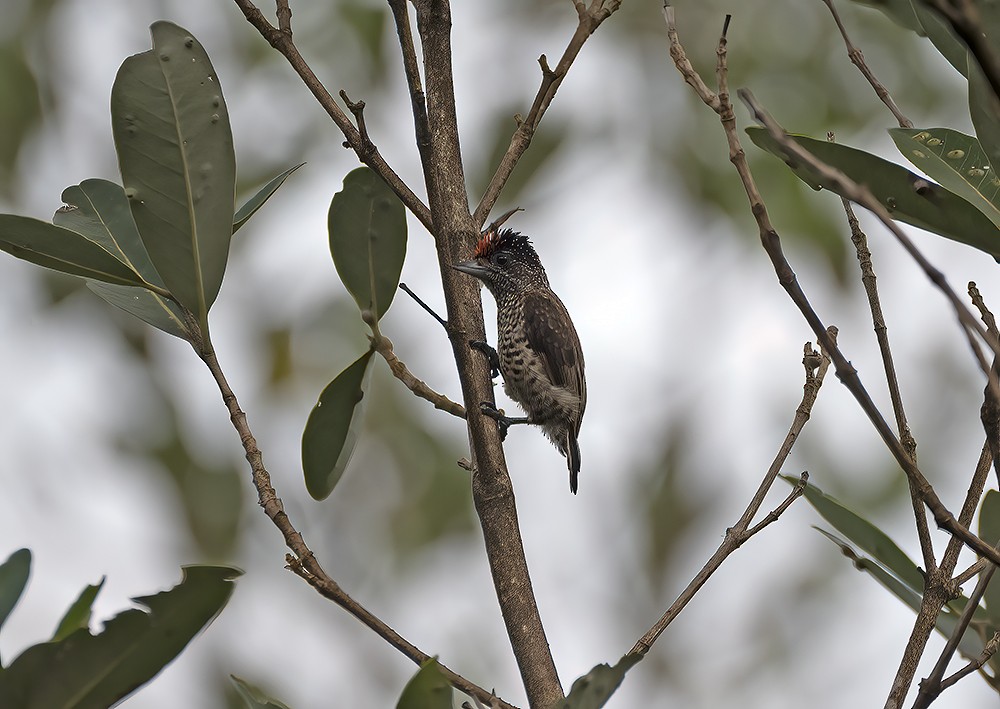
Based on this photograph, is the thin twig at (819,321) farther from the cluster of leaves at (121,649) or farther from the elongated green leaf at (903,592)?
the cluster of leaves at (121,649)

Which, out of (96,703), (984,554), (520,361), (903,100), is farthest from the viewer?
(903,100)

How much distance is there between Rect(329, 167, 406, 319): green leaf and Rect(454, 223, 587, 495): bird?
1642 mm

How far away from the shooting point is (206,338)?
198 cm

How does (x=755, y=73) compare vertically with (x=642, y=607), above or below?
above

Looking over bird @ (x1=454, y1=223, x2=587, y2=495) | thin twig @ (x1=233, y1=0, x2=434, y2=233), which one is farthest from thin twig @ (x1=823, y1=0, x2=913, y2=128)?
bird @ (x1=454, y1=223, x2=587, y2=495)

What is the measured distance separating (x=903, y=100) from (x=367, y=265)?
163 inches

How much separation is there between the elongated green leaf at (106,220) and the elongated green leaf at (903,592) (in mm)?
1488

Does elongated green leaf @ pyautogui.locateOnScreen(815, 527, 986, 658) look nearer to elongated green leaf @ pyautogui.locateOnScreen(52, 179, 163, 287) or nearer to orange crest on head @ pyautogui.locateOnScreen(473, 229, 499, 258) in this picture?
elongated green leaf @ pyautogui.locateOnScreen(52, 179, 163, 287)

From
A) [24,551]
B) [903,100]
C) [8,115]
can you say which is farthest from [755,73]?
[24,551]

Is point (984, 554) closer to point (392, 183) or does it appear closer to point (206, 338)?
point (392, 183)

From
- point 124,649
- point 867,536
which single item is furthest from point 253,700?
point 867,536

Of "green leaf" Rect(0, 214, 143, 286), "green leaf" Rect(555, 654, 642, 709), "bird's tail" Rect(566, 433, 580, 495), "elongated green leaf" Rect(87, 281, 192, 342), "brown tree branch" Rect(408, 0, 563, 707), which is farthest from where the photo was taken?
"bird's tail" Rect(566, 433, 580, 495)

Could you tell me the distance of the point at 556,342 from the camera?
4.07 metres

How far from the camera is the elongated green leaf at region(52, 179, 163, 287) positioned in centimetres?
227
